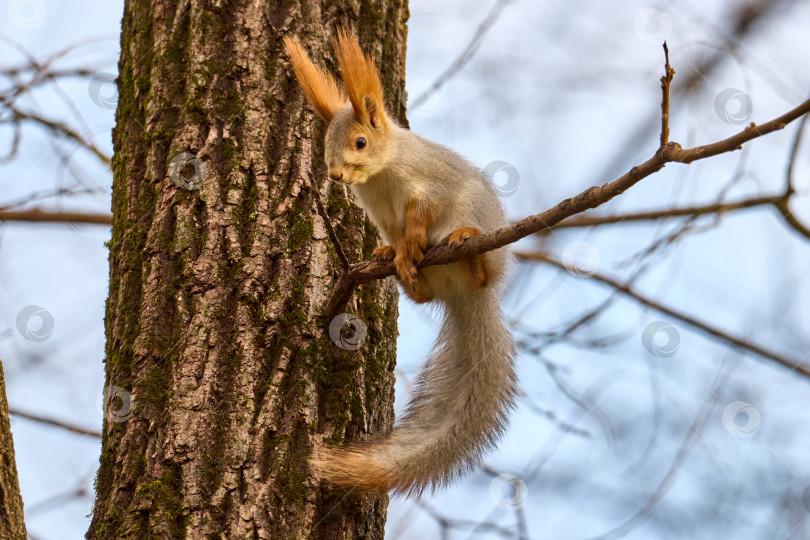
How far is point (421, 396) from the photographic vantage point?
1968 millimetres

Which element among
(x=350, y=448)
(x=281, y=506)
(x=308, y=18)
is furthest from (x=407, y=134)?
(x=281, y=506)

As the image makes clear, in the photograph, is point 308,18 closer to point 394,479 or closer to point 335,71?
point 335,71

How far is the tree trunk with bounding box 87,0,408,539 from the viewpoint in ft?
5.09

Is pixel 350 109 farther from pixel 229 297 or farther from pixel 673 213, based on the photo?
pixel 673 213


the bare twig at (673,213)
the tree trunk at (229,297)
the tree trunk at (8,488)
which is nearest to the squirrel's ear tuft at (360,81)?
Result: the tree trunk at (229,297)

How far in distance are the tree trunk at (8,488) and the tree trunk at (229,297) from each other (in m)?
0.24

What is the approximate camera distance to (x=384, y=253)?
202cm

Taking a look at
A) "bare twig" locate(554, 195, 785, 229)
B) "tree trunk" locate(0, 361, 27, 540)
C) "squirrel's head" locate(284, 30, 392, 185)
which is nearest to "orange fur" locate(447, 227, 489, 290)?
"squirrel's head" locate(284, 30, 392, 185)

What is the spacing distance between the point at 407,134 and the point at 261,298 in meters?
0.72

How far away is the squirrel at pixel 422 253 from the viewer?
1.80 meters

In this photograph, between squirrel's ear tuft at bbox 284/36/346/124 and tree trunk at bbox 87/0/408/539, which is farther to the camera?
squirrel's ear tuft at bbox 284/36/346/124

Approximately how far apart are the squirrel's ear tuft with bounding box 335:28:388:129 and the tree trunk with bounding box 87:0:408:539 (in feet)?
0.37

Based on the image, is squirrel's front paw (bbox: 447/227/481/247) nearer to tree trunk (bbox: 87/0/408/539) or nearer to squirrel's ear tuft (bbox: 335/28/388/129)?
tree trunk (bbox: 87/0/408/539)

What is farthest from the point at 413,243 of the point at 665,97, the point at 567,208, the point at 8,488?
the point at 8,488
